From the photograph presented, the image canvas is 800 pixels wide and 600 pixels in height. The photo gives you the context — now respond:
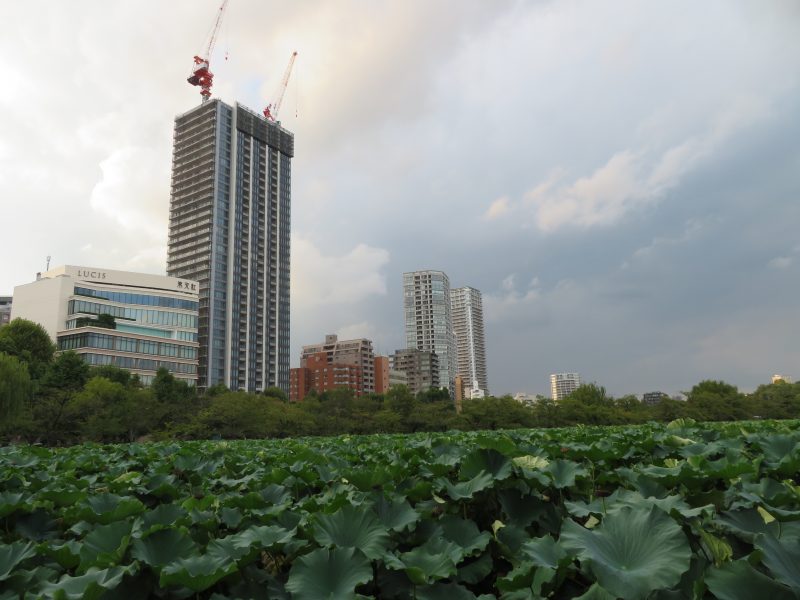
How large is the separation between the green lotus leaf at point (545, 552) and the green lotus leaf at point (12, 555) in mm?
1982

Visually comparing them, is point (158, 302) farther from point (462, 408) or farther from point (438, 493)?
point (438, 493)

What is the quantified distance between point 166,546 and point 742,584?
1940 mm

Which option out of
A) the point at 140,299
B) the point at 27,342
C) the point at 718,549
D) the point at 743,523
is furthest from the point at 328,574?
the point at 140,299

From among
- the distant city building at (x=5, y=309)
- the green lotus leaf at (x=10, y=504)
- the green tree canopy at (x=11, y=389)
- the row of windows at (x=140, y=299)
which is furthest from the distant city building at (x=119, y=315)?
the green lotus leaf at (x=10, y=504)

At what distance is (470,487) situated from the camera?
257cm

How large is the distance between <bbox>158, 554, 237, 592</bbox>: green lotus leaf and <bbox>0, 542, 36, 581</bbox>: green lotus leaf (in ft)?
2.39

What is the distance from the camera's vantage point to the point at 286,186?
10725 cm

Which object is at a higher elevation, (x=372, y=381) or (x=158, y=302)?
(x=158, y=302)

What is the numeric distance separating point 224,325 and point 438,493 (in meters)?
92.4

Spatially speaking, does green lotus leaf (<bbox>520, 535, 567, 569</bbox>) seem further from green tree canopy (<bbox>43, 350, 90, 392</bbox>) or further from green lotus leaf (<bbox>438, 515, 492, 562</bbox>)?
green tree canopy (<bbox>43, 350, 90, 392</bbox>)

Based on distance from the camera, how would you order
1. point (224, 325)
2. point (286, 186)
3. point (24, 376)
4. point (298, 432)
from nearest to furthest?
1. point (24, 376)
2. point (298, 432)
3. point (224, 325)
4. point (286, 186)

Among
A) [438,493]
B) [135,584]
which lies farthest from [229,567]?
[438,493]

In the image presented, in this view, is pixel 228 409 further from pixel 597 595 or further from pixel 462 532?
pixel 597 595

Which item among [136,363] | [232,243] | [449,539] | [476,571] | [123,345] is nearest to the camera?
[476,571]
